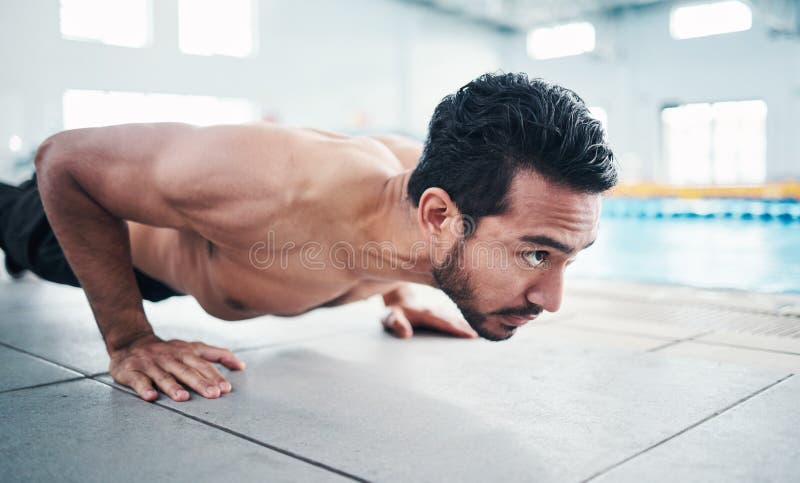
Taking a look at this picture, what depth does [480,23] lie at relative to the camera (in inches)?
736

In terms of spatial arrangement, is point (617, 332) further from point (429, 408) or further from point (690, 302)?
point (429, 408)

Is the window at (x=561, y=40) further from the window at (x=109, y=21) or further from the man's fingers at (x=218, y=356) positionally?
the man's fingers at (x=218, y=356)

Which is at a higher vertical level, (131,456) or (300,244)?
(300,244)

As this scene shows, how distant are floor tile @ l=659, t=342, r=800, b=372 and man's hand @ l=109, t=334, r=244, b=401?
1423mm

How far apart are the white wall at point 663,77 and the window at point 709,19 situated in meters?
0.16

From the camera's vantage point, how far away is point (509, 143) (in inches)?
69.7

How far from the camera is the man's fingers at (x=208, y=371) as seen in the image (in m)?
1.86

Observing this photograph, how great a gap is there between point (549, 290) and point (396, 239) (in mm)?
493

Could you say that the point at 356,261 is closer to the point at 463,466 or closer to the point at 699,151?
the point at 463,466

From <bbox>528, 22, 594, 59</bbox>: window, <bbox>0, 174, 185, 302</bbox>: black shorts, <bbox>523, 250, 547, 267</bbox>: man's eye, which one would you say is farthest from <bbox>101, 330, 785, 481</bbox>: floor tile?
<bbox>528, 22, 594, 59</bbox>: window

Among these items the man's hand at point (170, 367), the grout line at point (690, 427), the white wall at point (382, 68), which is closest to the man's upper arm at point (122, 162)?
the man's hand at point (170, 367)

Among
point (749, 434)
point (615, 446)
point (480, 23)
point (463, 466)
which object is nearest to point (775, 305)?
point (749, 434)

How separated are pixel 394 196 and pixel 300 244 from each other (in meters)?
0.31

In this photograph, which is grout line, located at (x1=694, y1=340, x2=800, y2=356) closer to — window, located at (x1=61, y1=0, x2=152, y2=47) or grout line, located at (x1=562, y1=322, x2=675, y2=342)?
grout line, located at (x1=562, y1=322, x2=675, y2=342)
